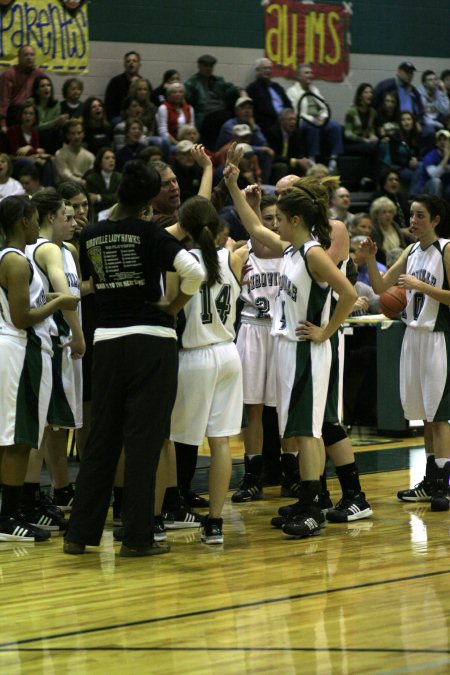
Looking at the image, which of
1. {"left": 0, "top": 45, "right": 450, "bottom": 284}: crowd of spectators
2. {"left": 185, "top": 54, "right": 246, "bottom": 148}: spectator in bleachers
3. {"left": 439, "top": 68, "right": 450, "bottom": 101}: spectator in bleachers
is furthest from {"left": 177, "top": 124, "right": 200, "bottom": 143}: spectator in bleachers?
{"left": 439, "top": 68, "right": 450, "bottom": 101}: spectator in bleachers

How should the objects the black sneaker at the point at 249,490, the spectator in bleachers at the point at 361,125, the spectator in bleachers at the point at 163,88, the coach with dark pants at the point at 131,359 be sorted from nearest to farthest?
the coach with dark pants at the point at 131,359
the black sneaker at the point at 249,490
the spectator in bleachers at the point at 163,88
the spectator in bleachers at the point at 361,125

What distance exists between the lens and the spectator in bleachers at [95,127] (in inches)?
512

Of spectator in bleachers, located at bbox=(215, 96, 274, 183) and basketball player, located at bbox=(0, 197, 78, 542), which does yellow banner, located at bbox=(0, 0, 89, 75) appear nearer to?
spectator in bleachers, located at bbox=(215, 96, 274, 183)

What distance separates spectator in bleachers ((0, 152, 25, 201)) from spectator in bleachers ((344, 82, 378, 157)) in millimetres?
5793

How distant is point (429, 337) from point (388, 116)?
9751 mm

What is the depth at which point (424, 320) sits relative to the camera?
695 cm

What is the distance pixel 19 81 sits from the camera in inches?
517

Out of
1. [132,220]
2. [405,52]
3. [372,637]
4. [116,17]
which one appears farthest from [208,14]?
[372,637]

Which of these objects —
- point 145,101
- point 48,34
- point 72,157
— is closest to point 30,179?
point 72,157

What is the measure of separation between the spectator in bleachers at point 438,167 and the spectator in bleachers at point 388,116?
0.58 meters

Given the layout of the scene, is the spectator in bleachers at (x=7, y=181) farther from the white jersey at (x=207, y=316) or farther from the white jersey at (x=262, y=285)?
the white jersey at (x=207, y=316)

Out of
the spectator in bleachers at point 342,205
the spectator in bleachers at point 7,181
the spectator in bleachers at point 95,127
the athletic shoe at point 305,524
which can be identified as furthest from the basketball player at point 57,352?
the spectator in bleachers at point 95,127

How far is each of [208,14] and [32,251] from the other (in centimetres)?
1001

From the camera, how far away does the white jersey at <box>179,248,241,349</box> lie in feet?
19.7
